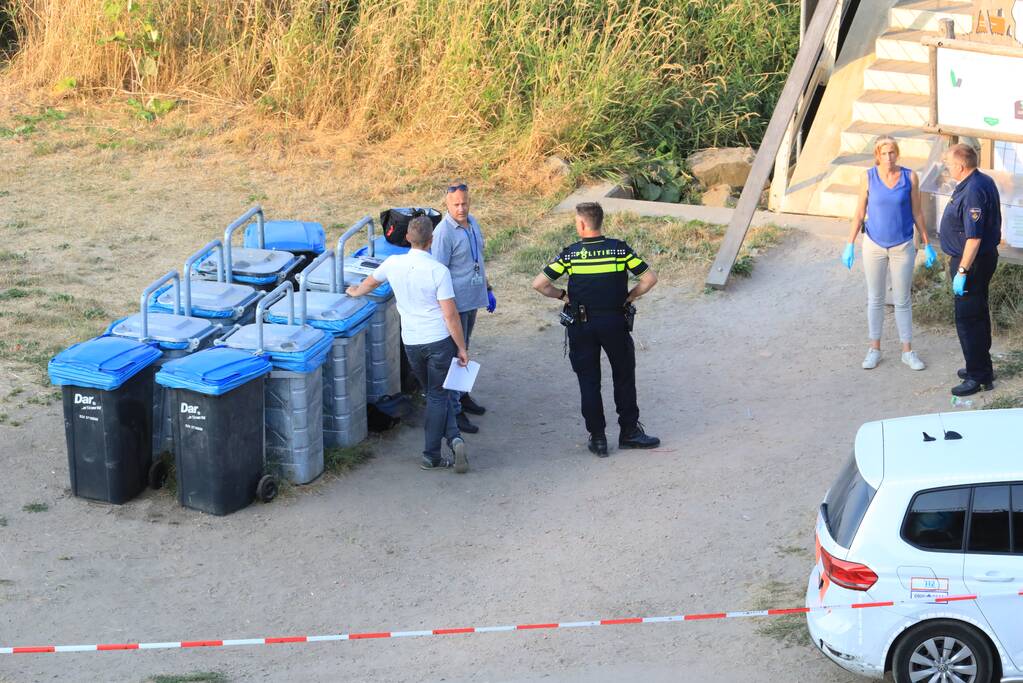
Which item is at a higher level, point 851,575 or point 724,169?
point 724,169

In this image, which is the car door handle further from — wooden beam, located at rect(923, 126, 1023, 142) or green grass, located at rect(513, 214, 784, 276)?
green grass, located at rect(513, 214, 784, 276)

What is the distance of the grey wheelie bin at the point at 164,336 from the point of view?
8156mm

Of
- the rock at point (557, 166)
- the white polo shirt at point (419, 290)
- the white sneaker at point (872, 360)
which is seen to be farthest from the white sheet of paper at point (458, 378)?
the rock at point (557, 166)

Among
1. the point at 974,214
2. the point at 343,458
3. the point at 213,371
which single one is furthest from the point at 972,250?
the point at 213,371

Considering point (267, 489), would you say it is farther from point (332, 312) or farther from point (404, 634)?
point (404, 634)

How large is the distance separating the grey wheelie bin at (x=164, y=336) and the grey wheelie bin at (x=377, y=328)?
39.1 inches

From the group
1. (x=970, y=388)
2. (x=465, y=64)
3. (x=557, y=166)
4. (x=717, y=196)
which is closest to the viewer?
(x=970, y=388)

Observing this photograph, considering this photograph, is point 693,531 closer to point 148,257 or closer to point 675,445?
point 675,445

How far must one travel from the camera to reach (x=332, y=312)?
332 inches

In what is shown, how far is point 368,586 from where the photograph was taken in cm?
736

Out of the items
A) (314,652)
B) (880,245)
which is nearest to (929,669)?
(314,652)

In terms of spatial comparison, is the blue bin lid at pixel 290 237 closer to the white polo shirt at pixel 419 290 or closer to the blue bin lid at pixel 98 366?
the white polo shirt at pixel 419 290

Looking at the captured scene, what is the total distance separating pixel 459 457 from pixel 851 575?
3429 millimetres

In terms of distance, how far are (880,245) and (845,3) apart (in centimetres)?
535
